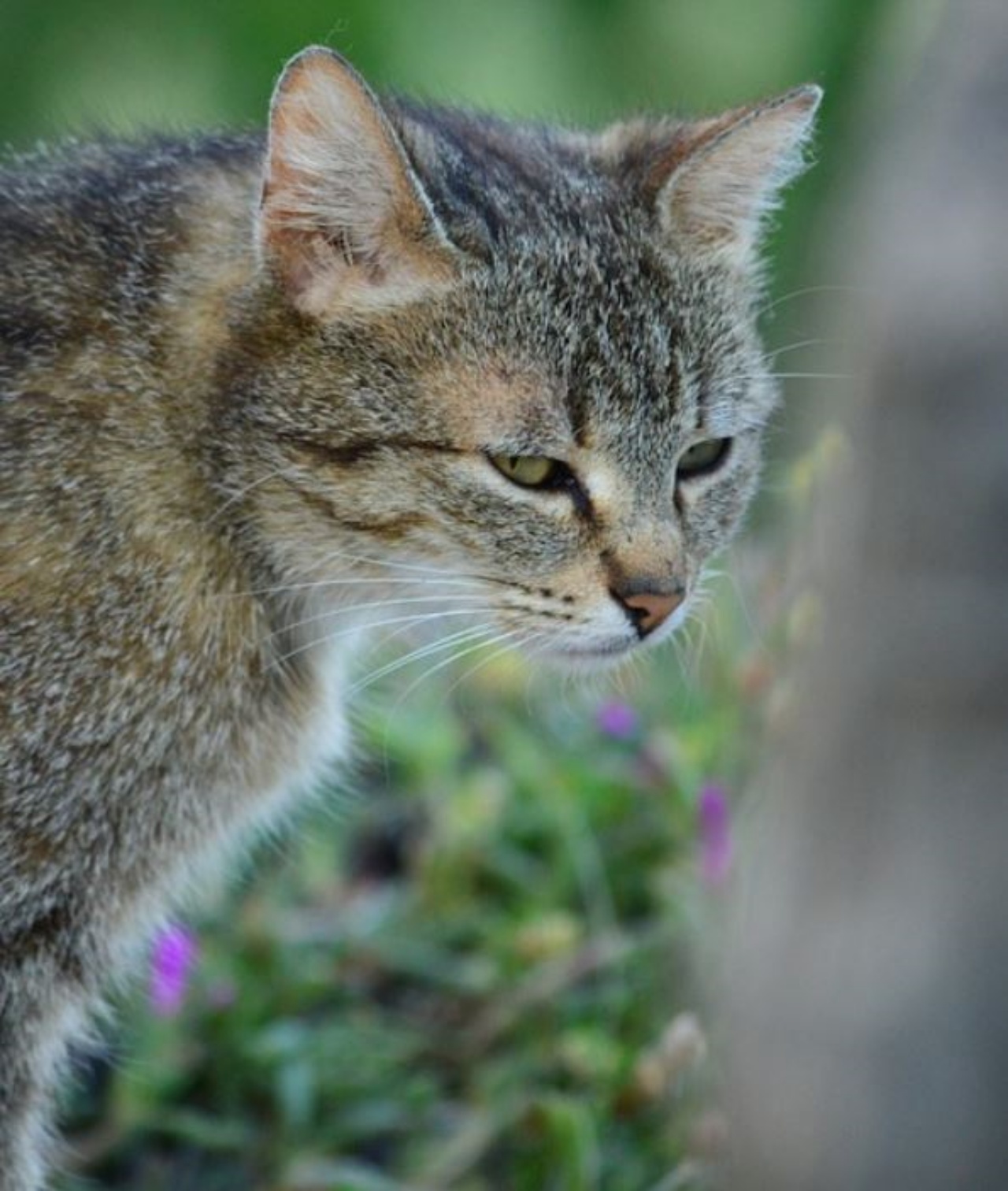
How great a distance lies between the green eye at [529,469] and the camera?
10.4ft

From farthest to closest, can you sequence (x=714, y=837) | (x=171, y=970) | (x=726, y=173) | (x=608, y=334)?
(x=714, y=837)
(x=171, y=970)
(x=726, y=173)
(x=608, y=334)

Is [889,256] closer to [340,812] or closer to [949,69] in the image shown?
[949,69]

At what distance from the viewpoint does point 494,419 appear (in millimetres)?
3148

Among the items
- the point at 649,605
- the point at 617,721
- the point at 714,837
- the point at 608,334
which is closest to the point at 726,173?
the point at 608,334

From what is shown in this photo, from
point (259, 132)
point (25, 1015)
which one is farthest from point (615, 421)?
point (25, 1015)

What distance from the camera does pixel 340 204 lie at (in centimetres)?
312

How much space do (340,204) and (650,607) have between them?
2.37ft

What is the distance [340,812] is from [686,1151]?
3.85 feet

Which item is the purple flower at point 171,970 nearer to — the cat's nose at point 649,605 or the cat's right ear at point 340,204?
the cat's nose at point 649,605

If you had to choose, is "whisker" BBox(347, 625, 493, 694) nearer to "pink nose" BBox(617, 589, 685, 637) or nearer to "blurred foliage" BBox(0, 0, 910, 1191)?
"blurred foliage" BBox(0, 0, 910, 1191)

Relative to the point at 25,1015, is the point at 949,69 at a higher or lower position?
higher

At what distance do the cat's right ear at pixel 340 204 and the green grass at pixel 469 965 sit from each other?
2.55 feet

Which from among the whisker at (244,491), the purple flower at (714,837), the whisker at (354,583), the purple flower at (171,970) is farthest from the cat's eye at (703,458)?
the purple flower at (171,970)

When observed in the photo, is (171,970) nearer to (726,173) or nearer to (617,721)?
(617,721)
